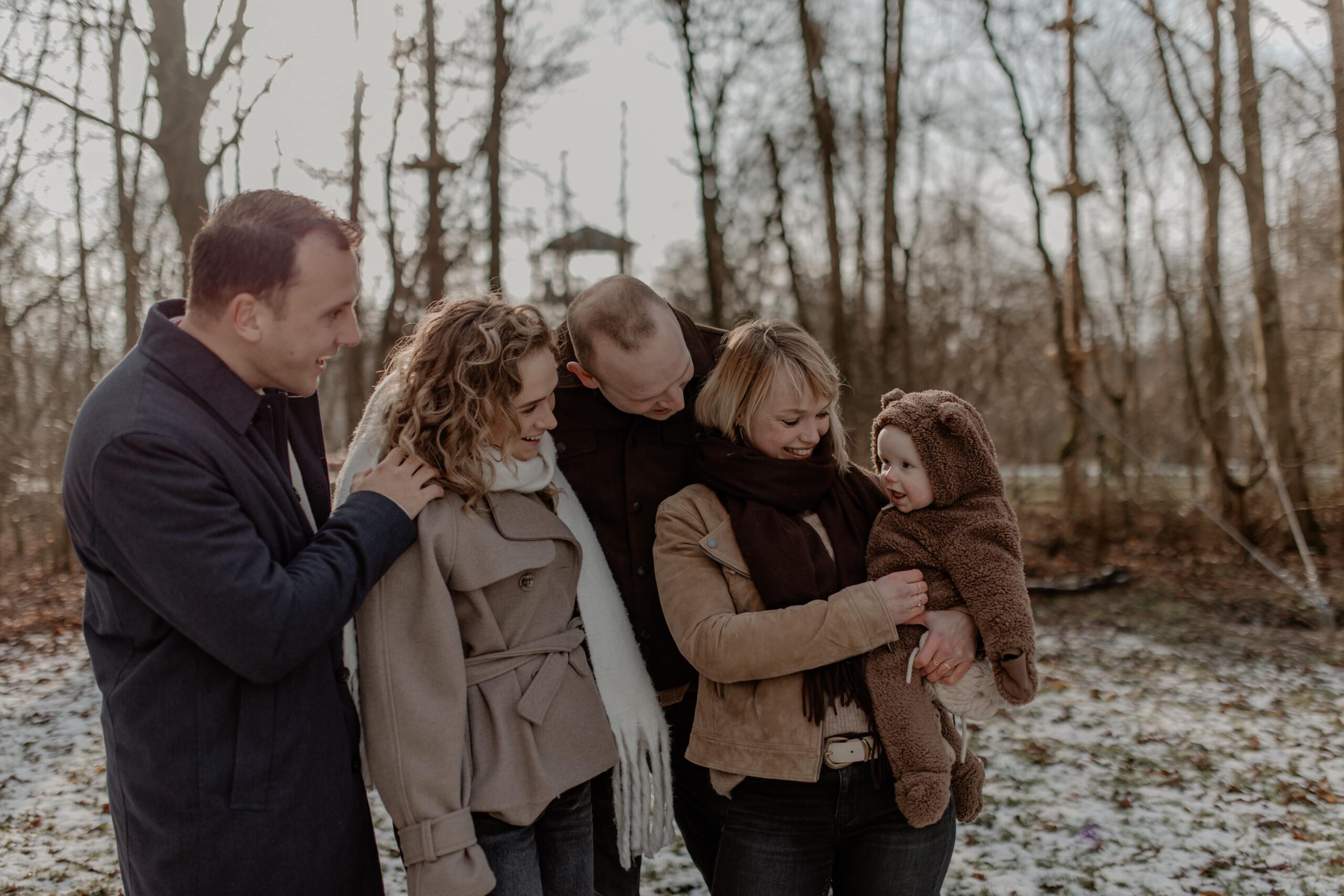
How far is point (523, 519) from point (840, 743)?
85 centimetres

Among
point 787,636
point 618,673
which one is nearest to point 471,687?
point 618,673

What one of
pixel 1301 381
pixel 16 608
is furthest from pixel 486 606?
pixel 1301 381

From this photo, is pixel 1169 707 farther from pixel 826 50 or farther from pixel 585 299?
pixel 826 50

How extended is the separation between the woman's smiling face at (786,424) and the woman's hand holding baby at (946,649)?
1.56 ft

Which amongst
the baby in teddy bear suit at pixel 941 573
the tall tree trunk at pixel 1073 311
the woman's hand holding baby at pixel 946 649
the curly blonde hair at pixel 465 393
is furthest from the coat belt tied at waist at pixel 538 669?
the tall tree trunk at pixel 1073 311

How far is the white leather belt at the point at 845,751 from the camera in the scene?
1993mm

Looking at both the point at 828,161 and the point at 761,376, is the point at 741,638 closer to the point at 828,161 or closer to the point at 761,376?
the point at 761,376

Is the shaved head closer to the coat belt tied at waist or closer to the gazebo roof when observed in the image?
the coat belt tied at waist

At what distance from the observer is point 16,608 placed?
10461mm

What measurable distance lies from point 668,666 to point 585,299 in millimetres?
983

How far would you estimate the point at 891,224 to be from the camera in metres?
10.0

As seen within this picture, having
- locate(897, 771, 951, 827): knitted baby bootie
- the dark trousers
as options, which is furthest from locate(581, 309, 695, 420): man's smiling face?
locate(897, 771, 951, 827): knitted baby bootie

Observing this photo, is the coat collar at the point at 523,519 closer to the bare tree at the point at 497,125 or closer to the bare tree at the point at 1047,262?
the bare tree at the point at 497,125

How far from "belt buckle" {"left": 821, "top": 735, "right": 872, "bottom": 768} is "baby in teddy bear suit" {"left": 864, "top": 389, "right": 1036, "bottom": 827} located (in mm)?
40
